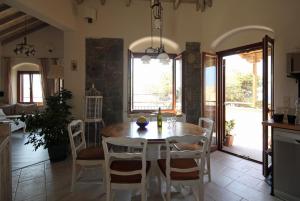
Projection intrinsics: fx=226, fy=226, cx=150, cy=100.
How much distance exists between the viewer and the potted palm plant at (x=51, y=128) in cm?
385

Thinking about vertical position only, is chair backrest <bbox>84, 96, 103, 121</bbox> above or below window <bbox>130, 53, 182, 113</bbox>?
below

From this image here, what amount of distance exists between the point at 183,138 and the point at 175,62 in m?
3.48

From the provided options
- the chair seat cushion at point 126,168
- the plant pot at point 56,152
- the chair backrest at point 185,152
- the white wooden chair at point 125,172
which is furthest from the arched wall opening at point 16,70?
the chair backrest at point 185,152

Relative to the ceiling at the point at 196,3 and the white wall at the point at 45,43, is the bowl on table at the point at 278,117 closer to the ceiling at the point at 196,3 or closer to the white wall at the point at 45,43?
the ceiling at the point at 196,3

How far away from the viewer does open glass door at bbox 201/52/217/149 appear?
15.8ft

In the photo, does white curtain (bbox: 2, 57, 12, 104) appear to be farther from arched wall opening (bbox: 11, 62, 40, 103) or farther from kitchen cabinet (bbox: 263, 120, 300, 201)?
kitchen cabinet (bbox: 263, 120, 300, 201)

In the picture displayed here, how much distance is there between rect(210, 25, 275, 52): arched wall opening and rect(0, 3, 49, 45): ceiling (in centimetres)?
537

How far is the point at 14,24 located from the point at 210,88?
20.5 feet

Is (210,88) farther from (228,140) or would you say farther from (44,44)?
(44,44)

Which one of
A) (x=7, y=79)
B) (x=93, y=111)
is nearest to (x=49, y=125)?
(x=93, y=111)

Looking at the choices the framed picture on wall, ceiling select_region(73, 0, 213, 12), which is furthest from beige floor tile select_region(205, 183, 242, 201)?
ceiling select_region(73, 0, 213, 12)

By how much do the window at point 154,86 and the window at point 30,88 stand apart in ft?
16.5

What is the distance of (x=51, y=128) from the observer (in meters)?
3.96

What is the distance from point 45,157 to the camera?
14.4 ft
